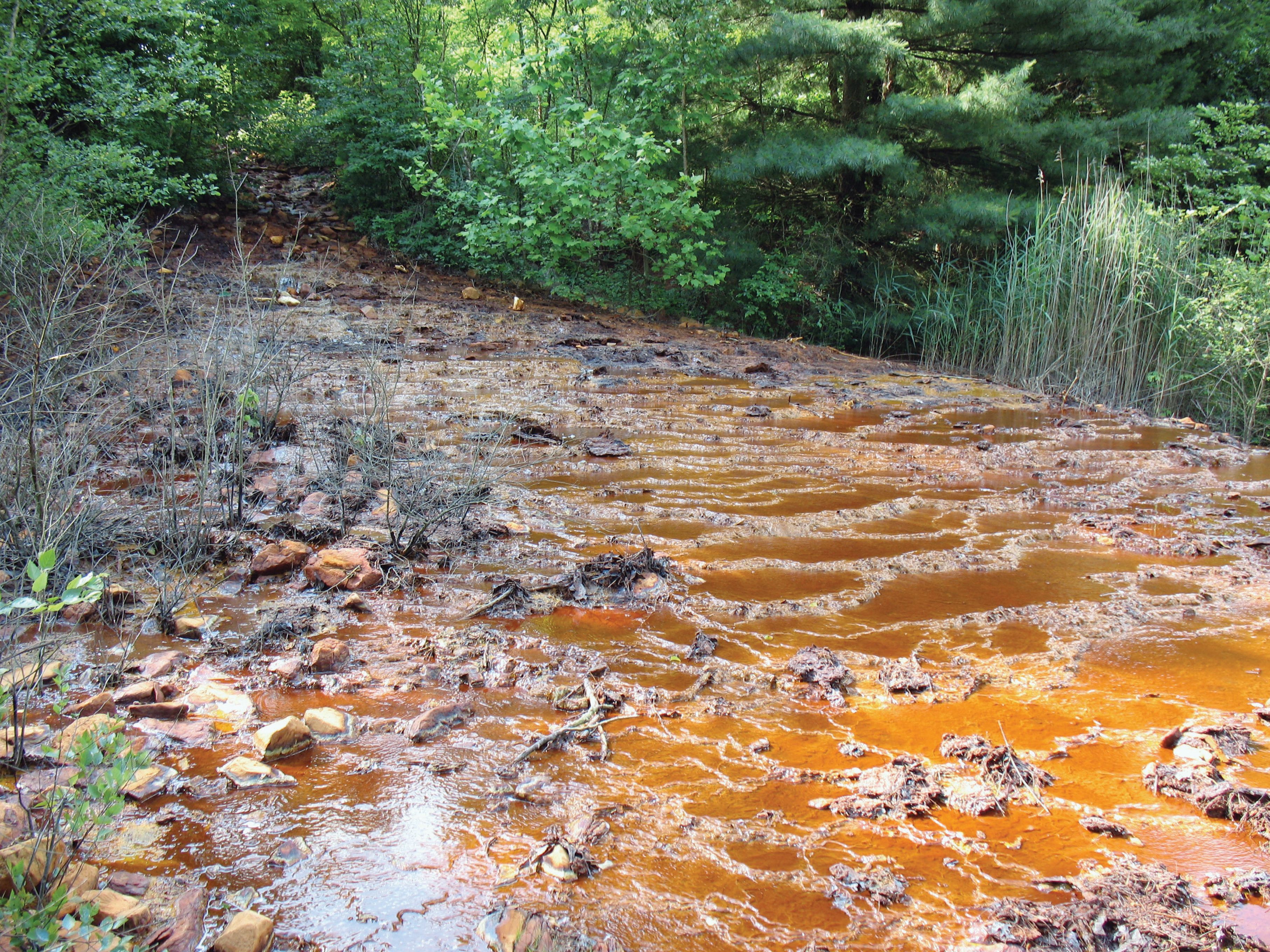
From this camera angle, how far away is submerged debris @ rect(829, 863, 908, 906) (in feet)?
5.74

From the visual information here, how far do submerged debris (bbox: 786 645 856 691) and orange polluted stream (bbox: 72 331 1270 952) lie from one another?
0.06 m

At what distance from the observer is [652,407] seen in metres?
6.71

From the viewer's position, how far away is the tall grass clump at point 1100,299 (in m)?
7.39

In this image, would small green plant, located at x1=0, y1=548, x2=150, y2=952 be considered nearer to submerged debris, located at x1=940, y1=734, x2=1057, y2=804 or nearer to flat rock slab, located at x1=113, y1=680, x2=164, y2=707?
flat rock slab, located at x1=113, y1=680, x2=164, y2=707

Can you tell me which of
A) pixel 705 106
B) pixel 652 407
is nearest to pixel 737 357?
pixel 652 407

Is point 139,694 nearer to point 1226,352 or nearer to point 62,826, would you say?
point 62,826

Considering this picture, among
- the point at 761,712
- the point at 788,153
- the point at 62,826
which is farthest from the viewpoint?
the point at 788,153

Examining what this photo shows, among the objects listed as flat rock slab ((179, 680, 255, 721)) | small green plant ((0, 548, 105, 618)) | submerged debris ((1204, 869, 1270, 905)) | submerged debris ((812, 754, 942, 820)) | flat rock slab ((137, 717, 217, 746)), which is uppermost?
small green plant ((0, 548, 105, 618))

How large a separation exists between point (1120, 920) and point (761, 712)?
1025 millimetres

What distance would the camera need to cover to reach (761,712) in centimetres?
247

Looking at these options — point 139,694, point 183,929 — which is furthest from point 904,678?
point 139,694

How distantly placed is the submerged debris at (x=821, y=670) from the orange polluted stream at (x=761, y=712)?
0.19 ft

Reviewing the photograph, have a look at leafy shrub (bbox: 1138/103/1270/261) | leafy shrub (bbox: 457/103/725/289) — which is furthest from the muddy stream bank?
leafy shrub (bbox: 457/103/725/289)

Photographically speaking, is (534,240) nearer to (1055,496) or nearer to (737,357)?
(737,357)
